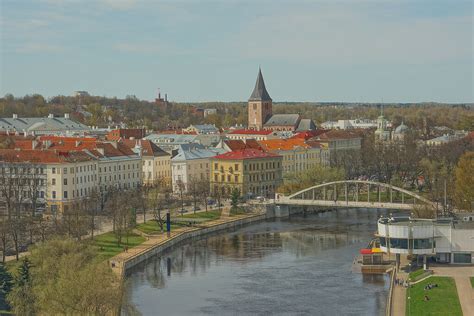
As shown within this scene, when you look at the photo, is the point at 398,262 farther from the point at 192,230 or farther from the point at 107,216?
the point at 107,216

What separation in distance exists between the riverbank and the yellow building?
10.1m

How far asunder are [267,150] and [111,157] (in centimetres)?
2211

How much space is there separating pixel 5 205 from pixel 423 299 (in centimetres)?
4116

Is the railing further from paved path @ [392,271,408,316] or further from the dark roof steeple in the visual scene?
the dark roof steeple

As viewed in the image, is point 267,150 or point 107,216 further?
point 267,150

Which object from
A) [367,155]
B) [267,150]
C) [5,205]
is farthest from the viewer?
[367,155]

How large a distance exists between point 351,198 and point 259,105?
6090 centimetres

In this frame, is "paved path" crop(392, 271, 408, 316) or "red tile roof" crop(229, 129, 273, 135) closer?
"paved path" crop(392, 271, 408, 316)

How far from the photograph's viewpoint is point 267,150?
105 m

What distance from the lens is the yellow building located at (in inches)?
3656

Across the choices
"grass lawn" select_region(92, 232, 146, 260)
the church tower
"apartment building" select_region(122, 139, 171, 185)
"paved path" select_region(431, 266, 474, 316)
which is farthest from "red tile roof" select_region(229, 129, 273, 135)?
"paved path" select_region(431, 266, 474, 316)

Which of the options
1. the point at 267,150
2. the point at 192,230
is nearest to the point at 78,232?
the point at 192,230

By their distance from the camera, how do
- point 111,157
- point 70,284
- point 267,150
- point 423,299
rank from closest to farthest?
point 70,284 → point 423,299 → point 111,157 → point 267,150

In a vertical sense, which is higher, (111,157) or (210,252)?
(111,157)
